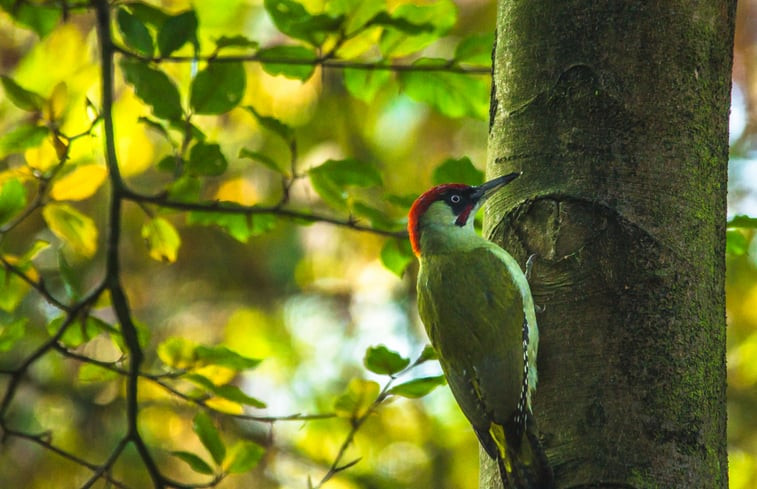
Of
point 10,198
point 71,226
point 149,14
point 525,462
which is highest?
point 149,14

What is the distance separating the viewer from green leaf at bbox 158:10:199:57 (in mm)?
2559

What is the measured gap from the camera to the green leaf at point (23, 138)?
2.56m

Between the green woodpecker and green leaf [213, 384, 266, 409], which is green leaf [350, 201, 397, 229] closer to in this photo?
the green woodpecker

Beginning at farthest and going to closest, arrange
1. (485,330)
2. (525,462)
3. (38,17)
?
(485,330), (38,17), (525,462)

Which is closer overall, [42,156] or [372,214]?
[42,156]

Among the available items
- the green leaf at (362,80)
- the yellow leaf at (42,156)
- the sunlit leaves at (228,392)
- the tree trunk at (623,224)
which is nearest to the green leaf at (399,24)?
the tree trunk at (623,224)

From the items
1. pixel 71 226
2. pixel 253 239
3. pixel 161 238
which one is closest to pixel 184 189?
pixel 161 238

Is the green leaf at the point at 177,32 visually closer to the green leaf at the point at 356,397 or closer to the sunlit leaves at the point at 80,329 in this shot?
the sunlit leaves at the point at 80,329

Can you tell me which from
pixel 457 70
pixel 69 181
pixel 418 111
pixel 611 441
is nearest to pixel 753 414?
pixel 418 111

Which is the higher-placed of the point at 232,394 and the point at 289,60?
the point at 289,60

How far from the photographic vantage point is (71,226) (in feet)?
9.30

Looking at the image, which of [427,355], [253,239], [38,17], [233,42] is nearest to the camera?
[233,42]

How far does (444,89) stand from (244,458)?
1403mm

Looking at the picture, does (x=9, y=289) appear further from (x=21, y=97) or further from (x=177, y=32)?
(x=177, y=32)
